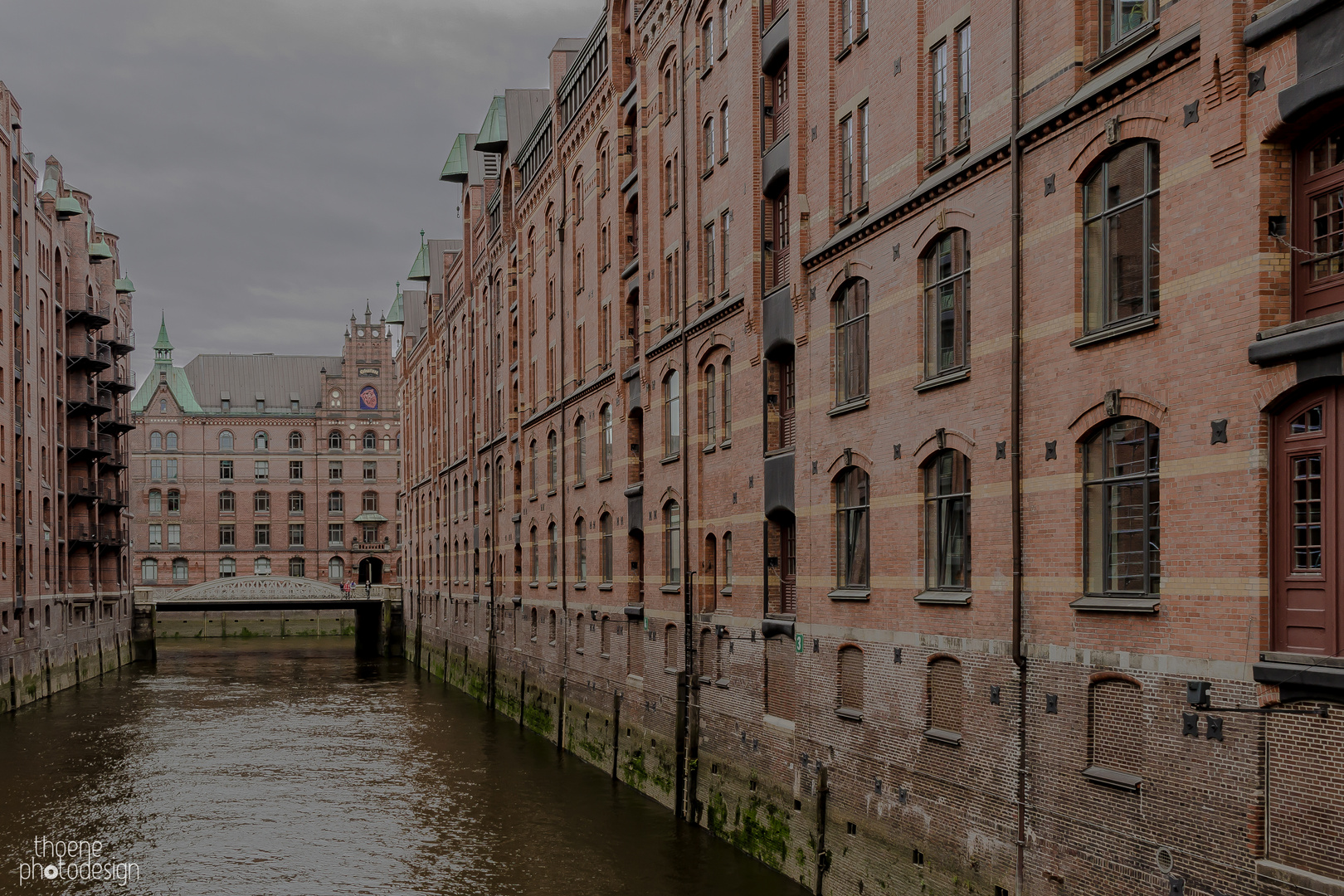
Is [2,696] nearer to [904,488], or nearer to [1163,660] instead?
[904,488]

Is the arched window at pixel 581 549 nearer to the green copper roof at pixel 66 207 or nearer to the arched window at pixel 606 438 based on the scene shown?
the arched window at pixel 606 438

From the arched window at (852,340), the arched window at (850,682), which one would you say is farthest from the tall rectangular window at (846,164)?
the arched window at (850,682)

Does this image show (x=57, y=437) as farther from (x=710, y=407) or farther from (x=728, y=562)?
(x=728, y=562)

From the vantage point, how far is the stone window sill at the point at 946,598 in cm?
1509

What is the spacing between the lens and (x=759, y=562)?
21.9m

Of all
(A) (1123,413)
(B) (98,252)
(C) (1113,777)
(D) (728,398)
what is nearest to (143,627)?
(B) (98,252)

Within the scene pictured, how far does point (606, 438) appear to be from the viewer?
32062 mm

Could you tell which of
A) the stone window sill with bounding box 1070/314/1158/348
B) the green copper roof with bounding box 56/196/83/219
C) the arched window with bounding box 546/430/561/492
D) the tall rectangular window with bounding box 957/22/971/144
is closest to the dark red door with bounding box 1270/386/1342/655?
the stone window sill with bounding box 1070/314/1158/348

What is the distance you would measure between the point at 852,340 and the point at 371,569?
8413 centimetres

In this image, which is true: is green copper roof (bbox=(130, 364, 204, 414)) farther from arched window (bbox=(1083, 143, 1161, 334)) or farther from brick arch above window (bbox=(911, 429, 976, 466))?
arched window (bbox=(1083, 143, 1161, 334))

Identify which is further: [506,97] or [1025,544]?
[506,97]

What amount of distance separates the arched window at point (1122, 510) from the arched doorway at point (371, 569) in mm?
89152

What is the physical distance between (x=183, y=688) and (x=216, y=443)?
49.4 m

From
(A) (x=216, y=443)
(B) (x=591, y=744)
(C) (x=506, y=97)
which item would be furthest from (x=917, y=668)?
(A) (x=216, y=443)
